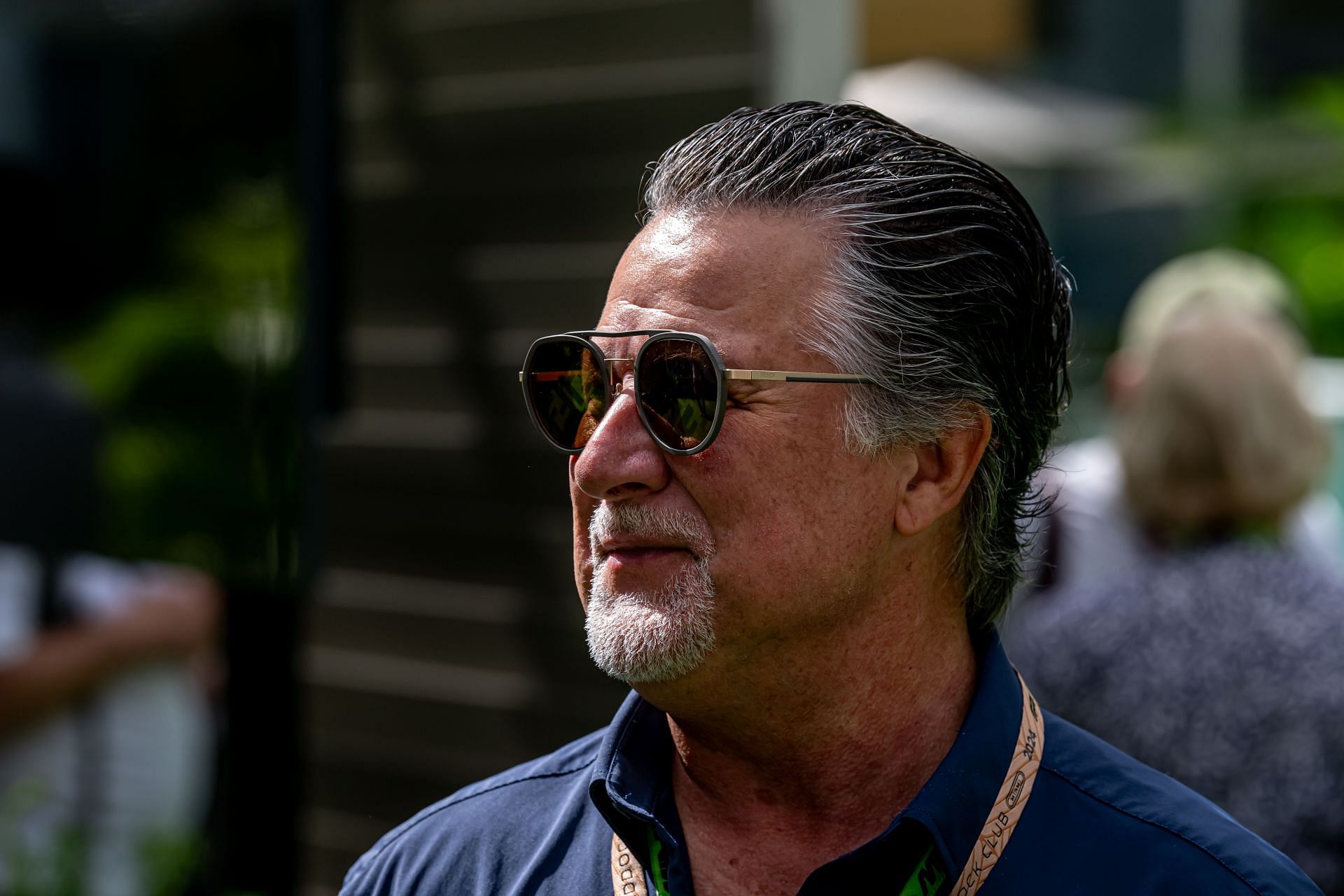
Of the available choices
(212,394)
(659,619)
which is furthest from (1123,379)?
(659,619)

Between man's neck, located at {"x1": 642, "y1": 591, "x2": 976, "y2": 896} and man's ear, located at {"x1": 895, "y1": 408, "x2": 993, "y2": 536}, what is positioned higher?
man's ear, located at {"x1": 895, "y1": 408, "x2": 993, "y2": 536}

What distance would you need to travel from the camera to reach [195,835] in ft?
11.0

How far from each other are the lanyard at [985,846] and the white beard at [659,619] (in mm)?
185

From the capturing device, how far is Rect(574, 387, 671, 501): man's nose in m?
1.40

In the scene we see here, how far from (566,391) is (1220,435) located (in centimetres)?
178

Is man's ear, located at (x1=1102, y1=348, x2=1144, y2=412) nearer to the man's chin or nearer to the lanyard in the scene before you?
the lanyard

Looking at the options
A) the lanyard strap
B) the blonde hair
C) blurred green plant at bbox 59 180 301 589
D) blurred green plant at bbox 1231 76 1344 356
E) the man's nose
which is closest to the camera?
the lanyard strap

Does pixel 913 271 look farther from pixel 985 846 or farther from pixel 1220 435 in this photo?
pixel 1220 435

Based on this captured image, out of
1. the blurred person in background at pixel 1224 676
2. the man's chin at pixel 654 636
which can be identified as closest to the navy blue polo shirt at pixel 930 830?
the man's chin at pixel 654 636

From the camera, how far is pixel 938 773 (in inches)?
53.1

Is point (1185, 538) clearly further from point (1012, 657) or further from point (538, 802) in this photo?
point (538, 802)

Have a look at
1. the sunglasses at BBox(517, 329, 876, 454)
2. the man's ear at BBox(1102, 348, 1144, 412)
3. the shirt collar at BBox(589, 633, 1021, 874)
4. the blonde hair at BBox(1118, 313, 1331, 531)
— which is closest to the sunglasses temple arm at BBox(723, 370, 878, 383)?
the sunglasses at BBox(517, 329, 876, 454)

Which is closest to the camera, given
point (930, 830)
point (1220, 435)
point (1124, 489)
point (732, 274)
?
point (930, 830)

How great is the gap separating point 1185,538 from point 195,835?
2.29 meters
